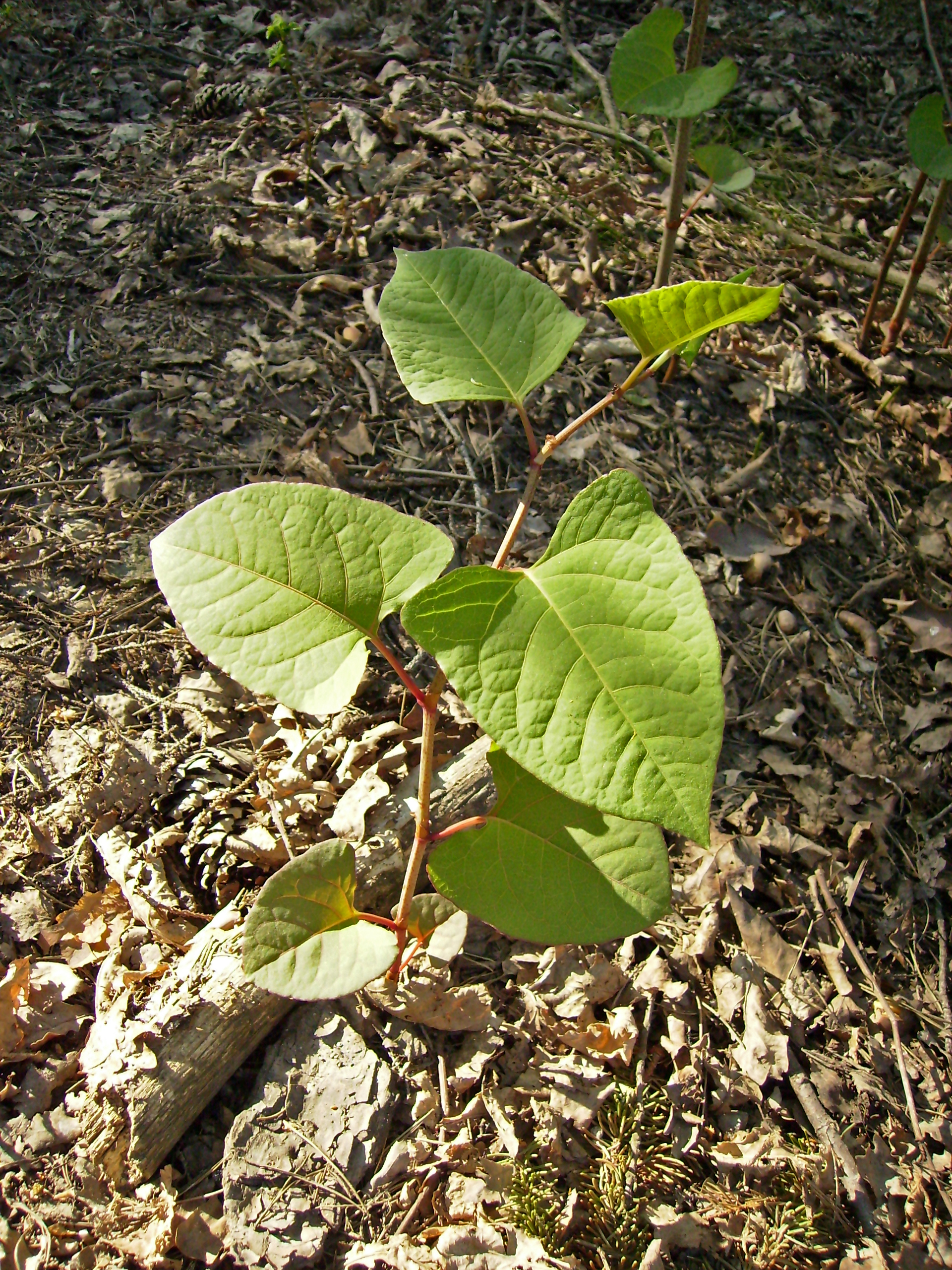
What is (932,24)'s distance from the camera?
142 inches

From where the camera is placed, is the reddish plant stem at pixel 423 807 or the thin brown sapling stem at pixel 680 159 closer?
the reddish plant stem at pixel 423 807

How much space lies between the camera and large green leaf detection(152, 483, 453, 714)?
1.07 m

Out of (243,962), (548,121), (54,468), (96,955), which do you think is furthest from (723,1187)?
(548,121)

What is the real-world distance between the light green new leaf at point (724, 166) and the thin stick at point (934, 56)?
5.86 ft

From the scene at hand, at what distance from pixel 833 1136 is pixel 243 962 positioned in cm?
114

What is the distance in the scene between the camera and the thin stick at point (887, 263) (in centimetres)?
234

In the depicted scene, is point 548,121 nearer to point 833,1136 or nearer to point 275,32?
point 275,32

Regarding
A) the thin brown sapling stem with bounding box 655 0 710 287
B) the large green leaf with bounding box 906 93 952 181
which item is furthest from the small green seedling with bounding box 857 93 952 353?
the thin brown sapling stem with bounding box 655 0 710 287

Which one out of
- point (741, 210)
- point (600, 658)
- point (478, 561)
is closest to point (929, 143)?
point (741, 210)

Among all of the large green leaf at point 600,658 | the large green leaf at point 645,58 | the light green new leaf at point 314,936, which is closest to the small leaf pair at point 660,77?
the large green leaf at point 645,58

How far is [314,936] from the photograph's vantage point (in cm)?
120

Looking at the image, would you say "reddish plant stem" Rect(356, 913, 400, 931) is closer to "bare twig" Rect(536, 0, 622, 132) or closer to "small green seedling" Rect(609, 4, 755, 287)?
"small green seedling" Rect(609, 4, 755, 287)

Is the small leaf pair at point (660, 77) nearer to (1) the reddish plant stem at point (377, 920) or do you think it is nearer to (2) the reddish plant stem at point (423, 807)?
(2) the reddish plant stem at point (423, 807)

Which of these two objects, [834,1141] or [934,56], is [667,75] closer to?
[834,1141]
